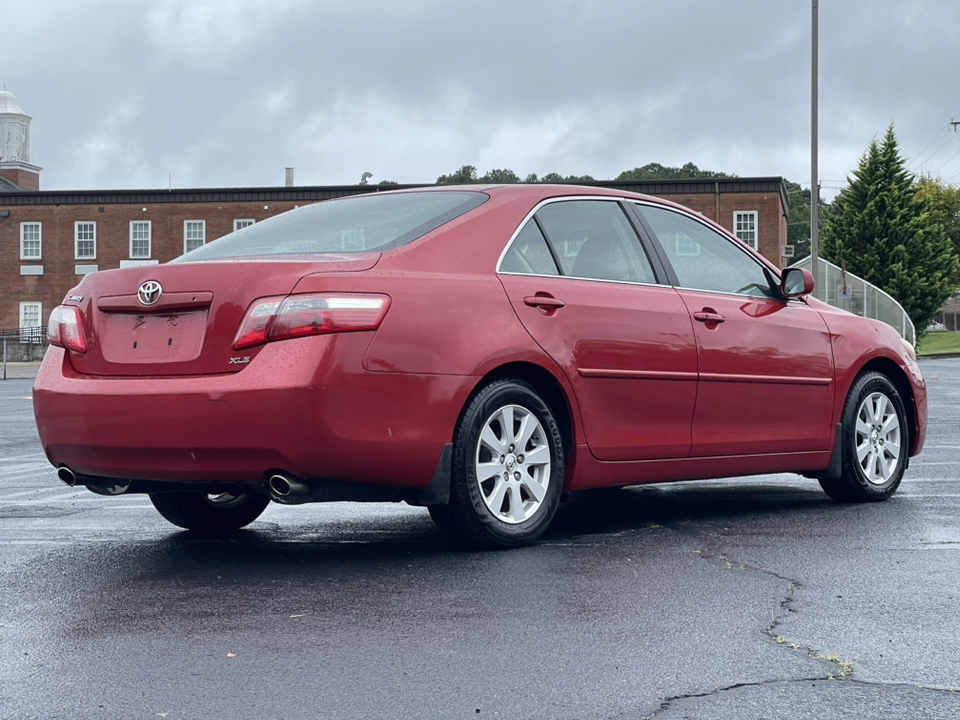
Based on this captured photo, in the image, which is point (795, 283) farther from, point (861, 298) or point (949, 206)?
point (949, 206)

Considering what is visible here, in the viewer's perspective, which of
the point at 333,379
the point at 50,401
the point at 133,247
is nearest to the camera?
the point at 333,379

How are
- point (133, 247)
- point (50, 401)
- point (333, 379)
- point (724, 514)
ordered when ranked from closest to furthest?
point (333, 379) → point (50, 401) → point (724, 514) → point (133, 247)

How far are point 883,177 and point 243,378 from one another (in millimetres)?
52615

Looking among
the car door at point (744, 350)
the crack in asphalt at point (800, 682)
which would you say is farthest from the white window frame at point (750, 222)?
the crack in asphalt at point (800, 682)

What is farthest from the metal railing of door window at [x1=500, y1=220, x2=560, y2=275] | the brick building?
door window at [x1=500, y1=220, x2=560, y2=275]

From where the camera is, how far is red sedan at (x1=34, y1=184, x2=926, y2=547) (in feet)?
16.4

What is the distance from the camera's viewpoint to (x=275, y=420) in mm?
4902

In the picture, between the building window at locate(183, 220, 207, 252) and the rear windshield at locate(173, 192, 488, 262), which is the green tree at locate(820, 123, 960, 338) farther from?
the rear windshield at locate(173, 192, 488, 262)

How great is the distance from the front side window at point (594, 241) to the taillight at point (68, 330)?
6.82ft

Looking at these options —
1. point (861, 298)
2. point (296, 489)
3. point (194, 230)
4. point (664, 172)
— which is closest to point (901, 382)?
point (296, 489)

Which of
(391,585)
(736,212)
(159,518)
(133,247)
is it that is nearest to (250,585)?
(391,585)

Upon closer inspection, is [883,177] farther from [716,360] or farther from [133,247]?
[716,360]

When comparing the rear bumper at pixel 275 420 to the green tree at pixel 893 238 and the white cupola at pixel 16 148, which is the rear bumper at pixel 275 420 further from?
the white cupola at pixel 16 148

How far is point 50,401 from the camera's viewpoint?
5.44 metres
